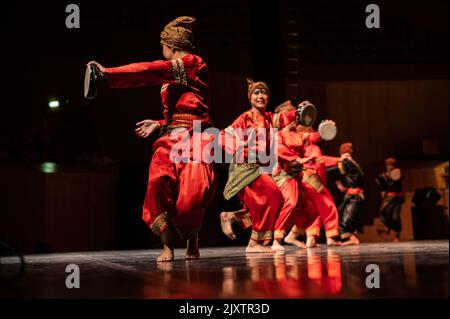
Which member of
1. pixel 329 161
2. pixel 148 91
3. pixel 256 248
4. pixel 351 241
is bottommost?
pixel 351 241

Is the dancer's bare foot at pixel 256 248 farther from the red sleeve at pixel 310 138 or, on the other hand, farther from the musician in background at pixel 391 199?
the musician in background at pixel 391 199

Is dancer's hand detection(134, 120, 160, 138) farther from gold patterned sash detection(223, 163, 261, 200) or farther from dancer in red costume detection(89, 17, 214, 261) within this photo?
gold patterned sash detection(223, 163, 261, 200)

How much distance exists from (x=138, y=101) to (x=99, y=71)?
5451mm

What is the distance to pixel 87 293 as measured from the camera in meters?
1.56

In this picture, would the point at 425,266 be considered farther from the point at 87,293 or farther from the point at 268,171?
the point at 268,171

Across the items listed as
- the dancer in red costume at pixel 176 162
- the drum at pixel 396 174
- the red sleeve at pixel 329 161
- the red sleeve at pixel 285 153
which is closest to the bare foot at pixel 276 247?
the red sleeve at pixel 285 153

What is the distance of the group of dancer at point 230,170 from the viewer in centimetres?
308

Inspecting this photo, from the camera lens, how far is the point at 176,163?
3.13 m

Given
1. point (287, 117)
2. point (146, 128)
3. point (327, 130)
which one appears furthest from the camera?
point (327, 130)

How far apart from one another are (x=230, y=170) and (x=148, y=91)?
4.36 m

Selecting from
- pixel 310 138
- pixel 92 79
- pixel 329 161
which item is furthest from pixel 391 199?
pixel 92 79

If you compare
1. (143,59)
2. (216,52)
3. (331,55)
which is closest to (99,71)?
(143,59)

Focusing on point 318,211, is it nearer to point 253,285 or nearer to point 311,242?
point 311,242
